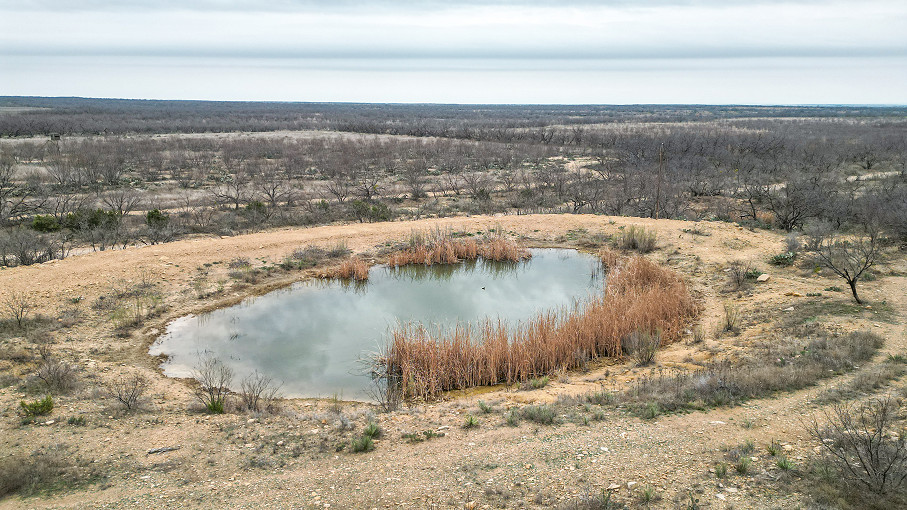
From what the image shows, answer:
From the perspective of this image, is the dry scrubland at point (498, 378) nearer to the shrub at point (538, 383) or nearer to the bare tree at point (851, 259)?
the shrub at point (538, 383)

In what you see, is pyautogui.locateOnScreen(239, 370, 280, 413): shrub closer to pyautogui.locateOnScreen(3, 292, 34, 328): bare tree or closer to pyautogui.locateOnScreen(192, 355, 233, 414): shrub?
pyautogui.locateOnScreen(192, 355, 233, 414): shrub

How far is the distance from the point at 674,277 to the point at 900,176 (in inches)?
782

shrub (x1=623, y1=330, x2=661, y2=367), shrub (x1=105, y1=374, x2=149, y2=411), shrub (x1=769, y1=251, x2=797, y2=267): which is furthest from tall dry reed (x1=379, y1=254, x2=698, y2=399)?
shrub (x1=769, y1=251, x2=797, y2=267)

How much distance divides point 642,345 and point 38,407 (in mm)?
8879

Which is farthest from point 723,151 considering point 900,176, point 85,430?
point 85,430

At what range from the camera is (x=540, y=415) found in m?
6.88

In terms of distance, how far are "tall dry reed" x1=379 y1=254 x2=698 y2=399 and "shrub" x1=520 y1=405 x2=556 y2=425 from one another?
1.84m

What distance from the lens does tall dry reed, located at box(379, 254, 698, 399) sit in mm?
8867

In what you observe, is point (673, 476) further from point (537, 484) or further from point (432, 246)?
point (432, 246)

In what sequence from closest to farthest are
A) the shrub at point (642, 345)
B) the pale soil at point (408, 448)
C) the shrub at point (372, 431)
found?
the pale soil at point (408, 448) < the shrub at point (372, 431) < the shrub at point (642, 345)

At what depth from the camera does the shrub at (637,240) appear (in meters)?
15.6

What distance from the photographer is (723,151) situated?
38375 millimetres

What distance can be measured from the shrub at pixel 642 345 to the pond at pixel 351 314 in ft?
8.29

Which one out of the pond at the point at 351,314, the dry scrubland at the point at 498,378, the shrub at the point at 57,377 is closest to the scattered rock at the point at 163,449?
the dry scrubland at the point at 498,378
